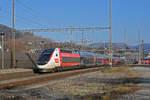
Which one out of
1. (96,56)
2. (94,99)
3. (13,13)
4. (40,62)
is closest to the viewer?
(94,99)

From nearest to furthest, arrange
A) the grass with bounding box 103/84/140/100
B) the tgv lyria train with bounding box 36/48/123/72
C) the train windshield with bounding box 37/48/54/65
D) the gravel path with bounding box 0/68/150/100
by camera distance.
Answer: the grass with bounding box 103/84/140/100
the gravel path with bounding box 0/68/150/100
the train windshield with bounding box 37/48/54/65
the tgv lyria train with bounding box 36/48/123/72

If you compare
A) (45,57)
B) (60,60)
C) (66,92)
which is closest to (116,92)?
(66,92)

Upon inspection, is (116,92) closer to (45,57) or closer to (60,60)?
(45,57)

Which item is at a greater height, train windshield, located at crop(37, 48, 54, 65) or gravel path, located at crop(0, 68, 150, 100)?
train windshield, located at crop(37, 48, 54, 65)

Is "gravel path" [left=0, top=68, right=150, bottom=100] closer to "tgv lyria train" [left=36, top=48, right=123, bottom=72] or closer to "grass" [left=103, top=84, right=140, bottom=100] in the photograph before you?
"grass" [left=103, top=84, right=140, bottom=100]

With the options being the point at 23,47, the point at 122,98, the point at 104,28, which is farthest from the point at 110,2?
the point at 23,47

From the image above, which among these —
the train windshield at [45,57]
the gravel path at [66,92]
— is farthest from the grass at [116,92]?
the train windshield at [45,57]

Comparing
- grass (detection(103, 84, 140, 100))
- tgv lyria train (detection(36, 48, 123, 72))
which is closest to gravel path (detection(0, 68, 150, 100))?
grass (detection(103, 84, 140, 100))

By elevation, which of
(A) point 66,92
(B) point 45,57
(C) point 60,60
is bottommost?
(A) point 66,92

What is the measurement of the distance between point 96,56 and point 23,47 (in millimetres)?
30774

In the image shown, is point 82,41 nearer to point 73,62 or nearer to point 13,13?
point 73,62

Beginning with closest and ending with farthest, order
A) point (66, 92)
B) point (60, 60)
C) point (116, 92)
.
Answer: point (116, 92) → point (66, 92) → point (60, 60)

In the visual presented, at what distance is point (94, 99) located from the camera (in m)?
9.91

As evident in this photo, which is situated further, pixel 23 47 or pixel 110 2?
pixel 23 47
